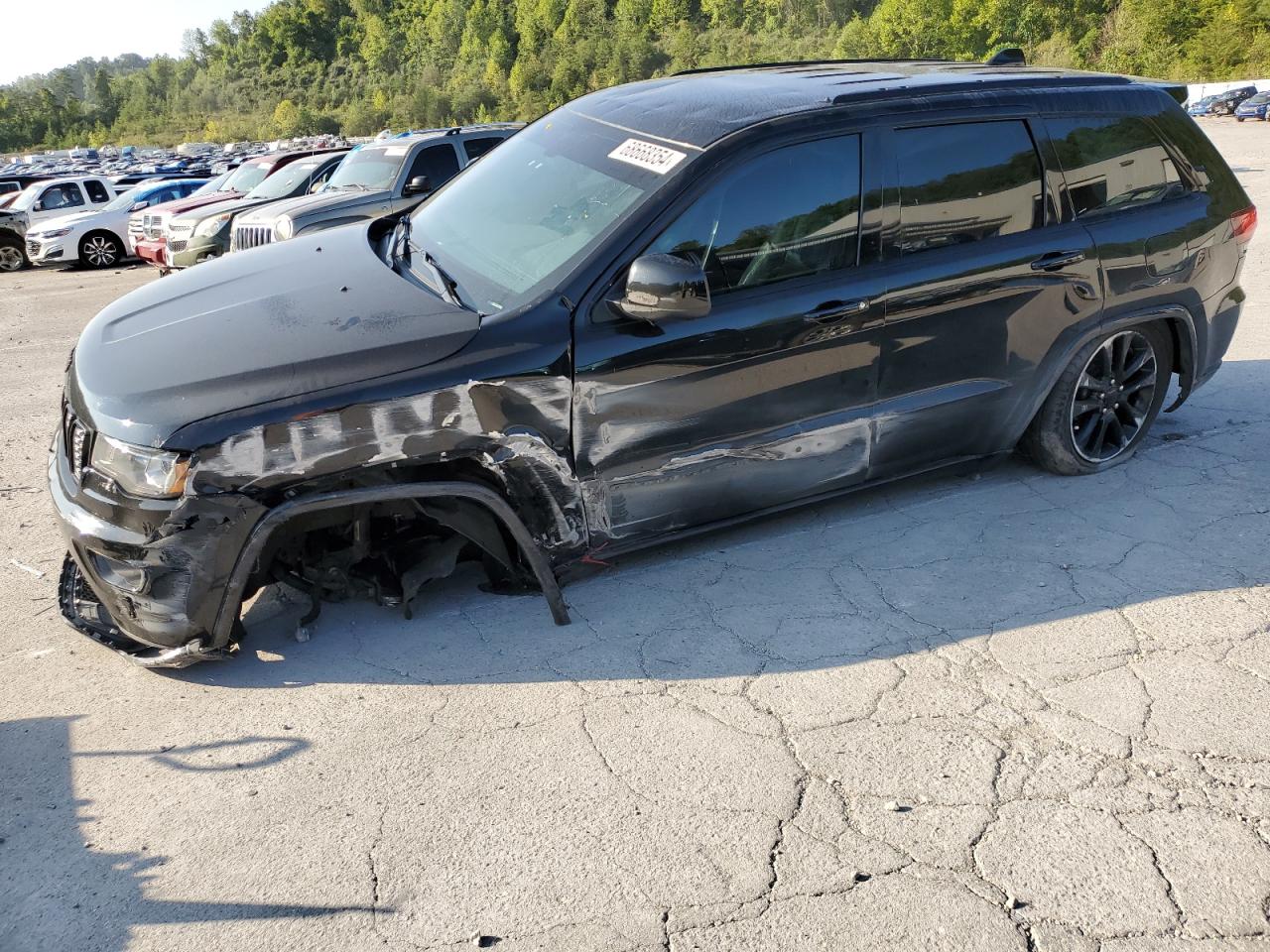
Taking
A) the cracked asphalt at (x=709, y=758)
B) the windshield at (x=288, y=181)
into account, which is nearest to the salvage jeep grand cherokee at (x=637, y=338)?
the cracked asphalt at (x=709, y=758)

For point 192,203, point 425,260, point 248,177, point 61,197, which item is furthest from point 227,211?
point 61,197

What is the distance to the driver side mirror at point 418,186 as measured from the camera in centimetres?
885

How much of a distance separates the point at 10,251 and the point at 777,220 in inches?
698

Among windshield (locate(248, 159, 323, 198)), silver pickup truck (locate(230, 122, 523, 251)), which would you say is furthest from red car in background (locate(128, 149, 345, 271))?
silver pickup truck (locate(230, 122, 523, 251))

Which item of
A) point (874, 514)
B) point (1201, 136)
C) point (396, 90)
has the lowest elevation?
point (396, 90)

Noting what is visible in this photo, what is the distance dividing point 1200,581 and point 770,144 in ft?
7.72

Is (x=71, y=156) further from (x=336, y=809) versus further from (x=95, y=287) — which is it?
(x=336, y=809)

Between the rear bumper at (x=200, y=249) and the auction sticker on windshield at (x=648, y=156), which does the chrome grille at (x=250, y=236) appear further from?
the auction sticker on windshield at (x=648, y=156)

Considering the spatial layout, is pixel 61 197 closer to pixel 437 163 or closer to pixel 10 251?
pixel 10 251

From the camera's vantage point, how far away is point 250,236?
10.0 meters

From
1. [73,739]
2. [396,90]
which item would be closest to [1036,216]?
[73,739]

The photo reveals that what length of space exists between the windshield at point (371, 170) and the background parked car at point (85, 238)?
763cm

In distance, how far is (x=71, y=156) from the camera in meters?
91.4

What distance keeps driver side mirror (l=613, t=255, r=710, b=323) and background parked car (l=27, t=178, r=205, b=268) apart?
52.7ft
